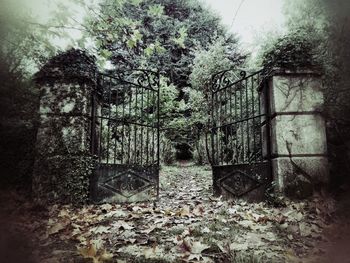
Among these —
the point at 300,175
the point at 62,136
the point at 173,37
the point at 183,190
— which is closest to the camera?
the point at 300,175

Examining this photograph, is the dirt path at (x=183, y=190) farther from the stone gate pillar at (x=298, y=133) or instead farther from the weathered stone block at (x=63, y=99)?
the weathered stone block at (x=63, y=99)

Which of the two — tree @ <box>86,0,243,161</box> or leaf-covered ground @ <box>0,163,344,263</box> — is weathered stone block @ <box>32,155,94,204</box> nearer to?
leaf-covered ground @ <box>0,163,344,263</box>

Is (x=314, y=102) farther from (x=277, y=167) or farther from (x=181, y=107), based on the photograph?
(x=181, y=107)

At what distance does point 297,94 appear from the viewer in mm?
3703

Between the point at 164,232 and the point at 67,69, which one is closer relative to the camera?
the point at 164,232

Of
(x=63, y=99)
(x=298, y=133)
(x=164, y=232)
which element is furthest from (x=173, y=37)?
(x=164, y=232)

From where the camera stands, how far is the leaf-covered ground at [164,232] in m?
2.10

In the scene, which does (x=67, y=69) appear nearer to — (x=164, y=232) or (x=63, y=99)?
(x=63, y=99)

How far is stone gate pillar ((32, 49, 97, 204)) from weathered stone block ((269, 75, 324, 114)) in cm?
267

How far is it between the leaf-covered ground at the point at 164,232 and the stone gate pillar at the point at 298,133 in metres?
0.26

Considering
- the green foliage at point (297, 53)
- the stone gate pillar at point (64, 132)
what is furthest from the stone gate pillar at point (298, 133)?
the stone gate pillar at point (64, 132)

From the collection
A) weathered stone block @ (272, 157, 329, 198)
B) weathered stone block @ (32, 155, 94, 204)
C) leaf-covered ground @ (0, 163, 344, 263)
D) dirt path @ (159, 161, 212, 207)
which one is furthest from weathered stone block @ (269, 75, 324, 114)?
weathered stone block @ (32, 155, 94, 204)

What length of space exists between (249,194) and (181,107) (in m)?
7.83

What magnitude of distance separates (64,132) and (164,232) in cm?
208
